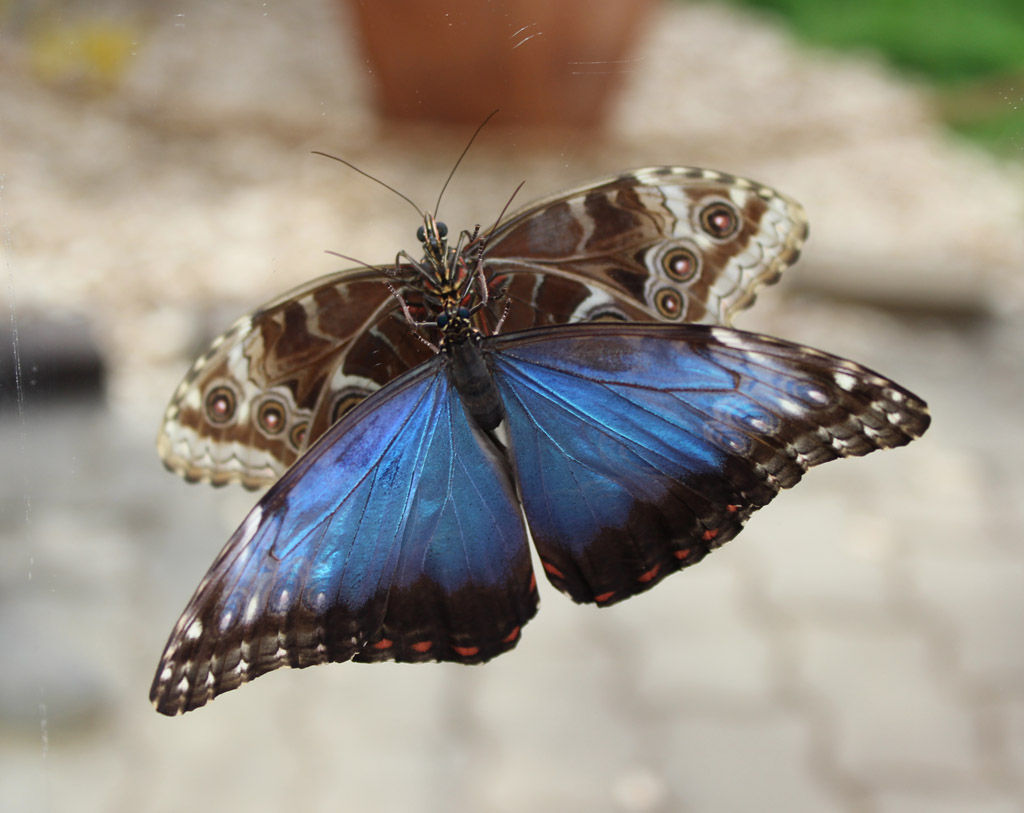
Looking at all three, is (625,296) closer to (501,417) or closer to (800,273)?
(501,417)

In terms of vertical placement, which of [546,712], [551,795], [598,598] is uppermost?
[598,598]

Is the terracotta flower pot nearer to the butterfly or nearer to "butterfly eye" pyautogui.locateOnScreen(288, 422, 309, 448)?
the butterfly

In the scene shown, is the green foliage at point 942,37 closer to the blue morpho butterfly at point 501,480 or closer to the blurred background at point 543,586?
the blurred background at point 543,586

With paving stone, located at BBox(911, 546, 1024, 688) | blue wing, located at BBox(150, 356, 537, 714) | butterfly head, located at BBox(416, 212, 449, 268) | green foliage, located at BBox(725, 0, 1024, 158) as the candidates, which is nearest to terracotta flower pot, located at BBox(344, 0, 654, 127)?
butterfly head, located at BBox(416, 212, 449, 268)

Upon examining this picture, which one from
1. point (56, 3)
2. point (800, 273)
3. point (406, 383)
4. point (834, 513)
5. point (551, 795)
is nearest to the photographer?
point (406, 383)

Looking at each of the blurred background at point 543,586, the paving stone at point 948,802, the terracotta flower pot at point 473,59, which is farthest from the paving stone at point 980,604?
the terracotta flower pot at point 473,59

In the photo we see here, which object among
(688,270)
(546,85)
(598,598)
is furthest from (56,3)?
(598,598)

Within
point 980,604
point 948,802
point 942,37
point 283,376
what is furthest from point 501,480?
point 942,37
